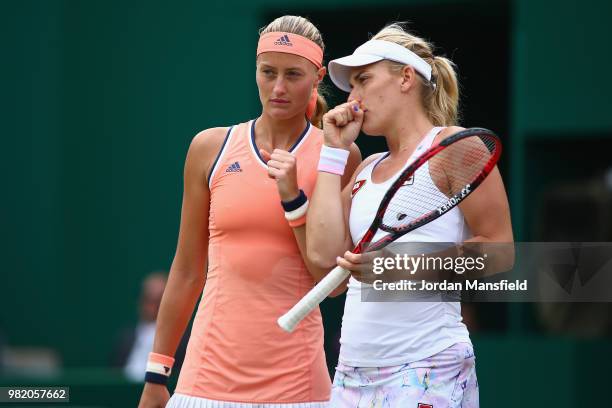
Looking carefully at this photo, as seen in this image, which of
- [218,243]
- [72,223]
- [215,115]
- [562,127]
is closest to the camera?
[218,243]

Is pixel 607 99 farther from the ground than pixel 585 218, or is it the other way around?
pixel 607 99

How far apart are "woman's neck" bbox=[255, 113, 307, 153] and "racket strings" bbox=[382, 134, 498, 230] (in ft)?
1.67

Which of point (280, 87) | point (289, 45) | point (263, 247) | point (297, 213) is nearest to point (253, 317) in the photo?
point (263, 247)

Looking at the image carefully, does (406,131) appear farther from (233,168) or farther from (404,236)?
(233,168)

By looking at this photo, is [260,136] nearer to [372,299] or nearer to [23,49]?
[372,299]

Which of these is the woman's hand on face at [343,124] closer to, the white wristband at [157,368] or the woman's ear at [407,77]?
the woman's ear at [407,77]

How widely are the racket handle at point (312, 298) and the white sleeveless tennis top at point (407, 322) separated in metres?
0.08

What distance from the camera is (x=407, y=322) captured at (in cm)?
298

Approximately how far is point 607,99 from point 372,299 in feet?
14.2

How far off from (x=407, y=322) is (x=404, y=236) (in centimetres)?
23

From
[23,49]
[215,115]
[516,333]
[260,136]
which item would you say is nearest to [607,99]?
[516,333]

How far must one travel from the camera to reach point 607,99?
22.7 feet

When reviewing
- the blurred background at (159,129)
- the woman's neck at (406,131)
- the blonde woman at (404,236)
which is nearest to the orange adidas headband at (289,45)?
the blonde woman at (404,236)

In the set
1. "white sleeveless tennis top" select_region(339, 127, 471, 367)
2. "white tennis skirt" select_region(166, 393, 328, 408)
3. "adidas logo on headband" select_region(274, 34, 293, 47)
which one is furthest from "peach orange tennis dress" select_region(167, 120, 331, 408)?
"adidas logo on headband" select_region(274, 34, 293, 47)
